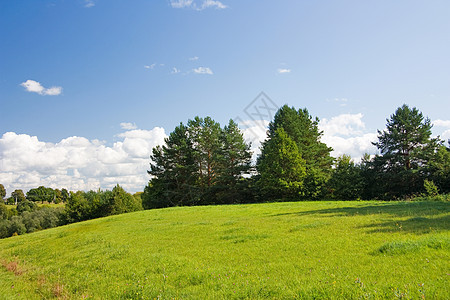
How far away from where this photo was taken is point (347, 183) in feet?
127

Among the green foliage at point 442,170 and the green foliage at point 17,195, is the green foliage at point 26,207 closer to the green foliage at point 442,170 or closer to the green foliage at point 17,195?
the green foliage at point 17,195

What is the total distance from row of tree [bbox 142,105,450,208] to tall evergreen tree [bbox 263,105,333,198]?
161 millimetres

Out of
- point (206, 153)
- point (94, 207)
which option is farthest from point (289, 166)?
point (94, 207)

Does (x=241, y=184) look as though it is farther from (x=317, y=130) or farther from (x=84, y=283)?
(x=84, y=283)

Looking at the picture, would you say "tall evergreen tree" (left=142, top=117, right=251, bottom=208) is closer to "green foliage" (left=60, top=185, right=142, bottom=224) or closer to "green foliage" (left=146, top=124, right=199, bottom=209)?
"green foliage" (left=146, top=124, right=199, bottom=209)

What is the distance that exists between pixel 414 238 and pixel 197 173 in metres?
47.0

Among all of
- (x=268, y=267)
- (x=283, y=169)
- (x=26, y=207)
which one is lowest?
(x=26, y=207)

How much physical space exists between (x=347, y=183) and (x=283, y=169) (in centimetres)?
1012

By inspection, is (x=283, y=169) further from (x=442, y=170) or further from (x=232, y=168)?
(x=442, y=170)

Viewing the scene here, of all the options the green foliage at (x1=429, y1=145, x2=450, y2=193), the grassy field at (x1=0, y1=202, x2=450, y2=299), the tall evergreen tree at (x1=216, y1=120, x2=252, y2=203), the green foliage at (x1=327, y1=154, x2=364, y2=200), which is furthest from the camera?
the tall evergreen tree at (x1=216, y1=120, x2=252, y2=203)

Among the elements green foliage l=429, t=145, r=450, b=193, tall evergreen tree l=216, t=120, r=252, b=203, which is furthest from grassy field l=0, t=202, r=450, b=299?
tall evergreen tree l=216, t=120, r=252, b=203

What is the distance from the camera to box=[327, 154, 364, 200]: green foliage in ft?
127

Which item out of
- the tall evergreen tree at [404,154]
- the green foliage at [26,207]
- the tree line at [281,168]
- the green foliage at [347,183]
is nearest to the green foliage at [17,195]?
the green foliage at [26,207]

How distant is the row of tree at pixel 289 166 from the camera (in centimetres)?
3953
